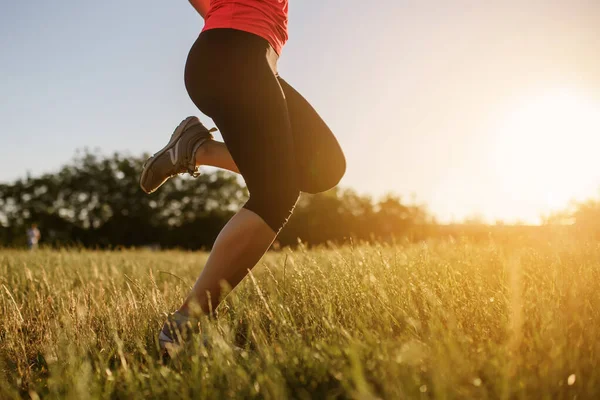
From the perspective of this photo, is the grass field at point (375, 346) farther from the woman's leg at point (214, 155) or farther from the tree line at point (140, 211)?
the tree line at point (140, 211)

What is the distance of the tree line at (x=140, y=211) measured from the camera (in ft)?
168

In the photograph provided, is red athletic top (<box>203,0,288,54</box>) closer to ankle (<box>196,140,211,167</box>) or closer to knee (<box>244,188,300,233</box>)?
ankle (<box>196,140,211,167</box>)

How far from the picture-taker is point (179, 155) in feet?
8.23

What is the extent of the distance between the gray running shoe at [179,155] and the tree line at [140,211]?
150 feet

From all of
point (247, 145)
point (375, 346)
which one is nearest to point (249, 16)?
point (247, 145)

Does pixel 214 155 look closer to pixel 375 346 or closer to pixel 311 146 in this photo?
pixel 311 146

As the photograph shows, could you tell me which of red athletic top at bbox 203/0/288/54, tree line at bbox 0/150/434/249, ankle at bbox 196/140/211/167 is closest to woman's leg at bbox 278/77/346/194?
red athletic top at bbox 203/0/288/54

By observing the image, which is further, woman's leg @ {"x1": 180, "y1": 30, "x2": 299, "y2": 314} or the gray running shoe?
the gray running shoe

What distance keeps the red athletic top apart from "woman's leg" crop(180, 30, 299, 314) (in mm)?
59

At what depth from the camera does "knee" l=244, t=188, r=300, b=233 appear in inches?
79.0

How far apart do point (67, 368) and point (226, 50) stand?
1467 mm

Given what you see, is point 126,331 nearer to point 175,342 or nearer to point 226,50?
point 175,342

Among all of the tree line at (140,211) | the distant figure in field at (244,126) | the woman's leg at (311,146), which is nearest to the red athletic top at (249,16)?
the distant figure in field at (244,126)

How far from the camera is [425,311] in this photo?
1840 millimetres
